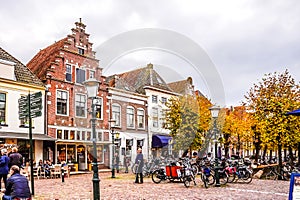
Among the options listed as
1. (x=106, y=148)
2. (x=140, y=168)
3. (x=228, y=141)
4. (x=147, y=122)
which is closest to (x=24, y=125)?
(x=106, y=148)

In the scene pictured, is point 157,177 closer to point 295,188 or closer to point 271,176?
point 271,176

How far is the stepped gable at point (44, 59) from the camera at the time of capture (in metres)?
24.0

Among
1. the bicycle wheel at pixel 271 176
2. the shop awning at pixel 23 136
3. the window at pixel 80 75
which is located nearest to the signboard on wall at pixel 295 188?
the bicycle wheel at pixel 271 176

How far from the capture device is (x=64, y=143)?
23500mm

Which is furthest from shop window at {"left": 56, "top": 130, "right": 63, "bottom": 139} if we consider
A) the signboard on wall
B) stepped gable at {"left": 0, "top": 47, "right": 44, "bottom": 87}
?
the signboard on wall

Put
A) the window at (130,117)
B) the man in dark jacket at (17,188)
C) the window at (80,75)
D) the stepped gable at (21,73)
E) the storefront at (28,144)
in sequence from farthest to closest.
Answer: the window at (130,117) → the window at (80,75) → the stepped gable at (21,73) → the storefront at (28,144) → the man in dark jacket at (17,188)

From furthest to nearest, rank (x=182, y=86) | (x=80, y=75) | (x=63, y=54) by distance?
1. (x=182, y=86)
2. (x=80, y=75)
3. (x=63, y=54)

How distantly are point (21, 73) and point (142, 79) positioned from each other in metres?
11.6

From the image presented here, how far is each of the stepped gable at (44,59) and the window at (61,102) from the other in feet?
4.81

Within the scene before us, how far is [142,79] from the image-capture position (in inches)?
1226

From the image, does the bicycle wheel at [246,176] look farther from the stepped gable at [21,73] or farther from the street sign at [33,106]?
the stepped gable at [21,73]

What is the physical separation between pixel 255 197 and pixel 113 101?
731 inches

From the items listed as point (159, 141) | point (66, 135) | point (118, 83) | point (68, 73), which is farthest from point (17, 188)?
point (159, 141)

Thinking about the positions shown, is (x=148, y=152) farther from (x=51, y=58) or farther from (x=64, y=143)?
(x=51, y=58)
